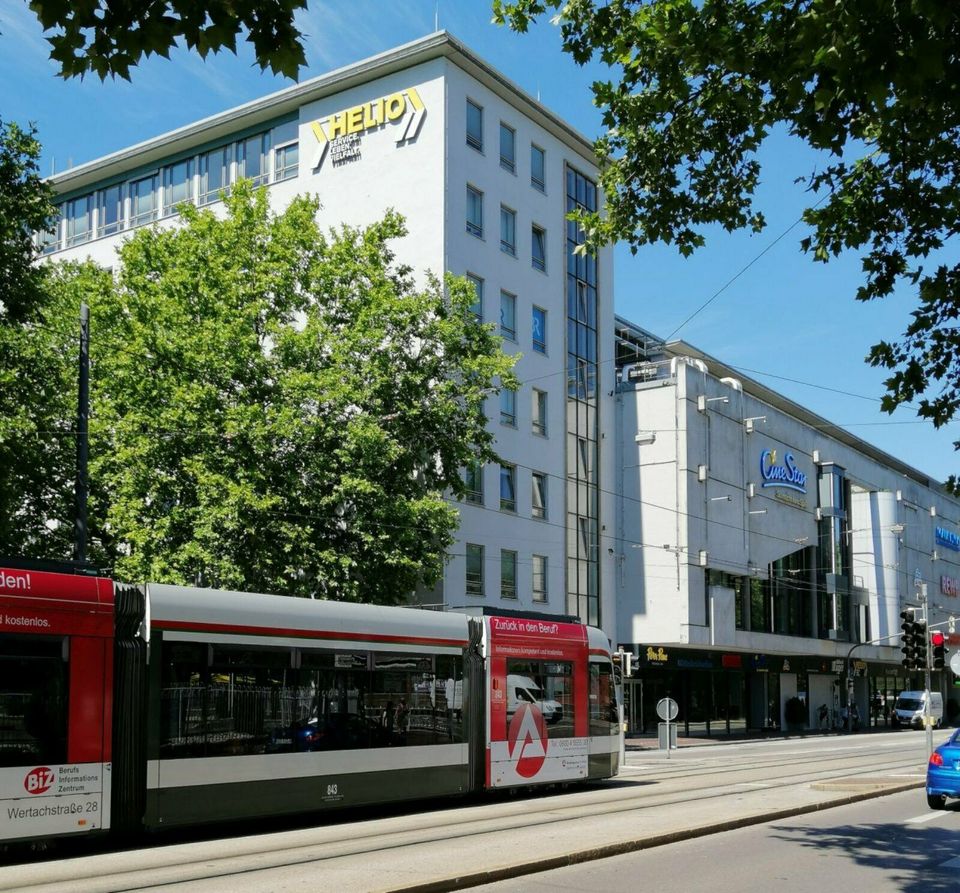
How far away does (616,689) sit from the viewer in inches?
927

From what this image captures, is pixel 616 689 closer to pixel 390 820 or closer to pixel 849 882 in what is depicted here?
pixel 390 820

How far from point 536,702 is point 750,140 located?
10990 mm

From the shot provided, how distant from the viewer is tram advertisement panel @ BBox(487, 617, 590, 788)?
1941 cm

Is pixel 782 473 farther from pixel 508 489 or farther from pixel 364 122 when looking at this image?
pixel 364 122

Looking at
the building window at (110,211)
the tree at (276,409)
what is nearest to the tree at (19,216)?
the tree at (276,409)

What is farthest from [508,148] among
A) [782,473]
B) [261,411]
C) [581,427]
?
[782,473]

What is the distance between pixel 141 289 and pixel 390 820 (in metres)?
15.0

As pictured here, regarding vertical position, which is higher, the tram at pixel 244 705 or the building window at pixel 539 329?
the building window at pixel 539 329

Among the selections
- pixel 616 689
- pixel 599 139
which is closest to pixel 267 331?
pixel 616 689

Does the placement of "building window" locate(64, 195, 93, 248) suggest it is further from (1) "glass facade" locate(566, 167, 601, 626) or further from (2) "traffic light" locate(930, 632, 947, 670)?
(2) "traffic light" locate(930, 632, 947, 670)

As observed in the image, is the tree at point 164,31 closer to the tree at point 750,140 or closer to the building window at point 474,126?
the tree at point 750,140

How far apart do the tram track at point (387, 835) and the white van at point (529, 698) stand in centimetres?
138

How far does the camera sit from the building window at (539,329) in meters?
42.3

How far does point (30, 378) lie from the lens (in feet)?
A: 75.1
